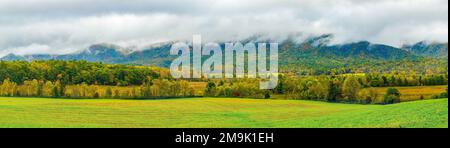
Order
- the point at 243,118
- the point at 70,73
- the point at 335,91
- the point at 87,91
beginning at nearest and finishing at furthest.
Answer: the point at 243,118 < the point at 335,91 < the point at 87,91 < the point at 70,73

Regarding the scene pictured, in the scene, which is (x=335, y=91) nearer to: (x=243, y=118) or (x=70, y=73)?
(x=243, y=118)

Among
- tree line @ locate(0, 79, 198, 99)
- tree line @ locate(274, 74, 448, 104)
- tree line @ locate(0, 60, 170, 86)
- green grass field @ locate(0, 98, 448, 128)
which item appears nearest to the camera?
green grass field @ locate(0, 98, 448, 128)

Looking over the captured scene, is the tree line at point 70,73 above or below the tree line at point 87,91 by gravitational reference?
above

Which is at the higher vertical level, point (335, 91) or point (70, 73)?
point (70, 73)

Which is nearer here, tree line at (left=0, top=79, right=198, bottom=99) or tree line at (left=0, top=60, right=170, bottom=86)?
tree line at (left=0, top=79, right=198, bottom=99)

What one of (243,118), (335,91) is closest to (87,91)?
(335,91)

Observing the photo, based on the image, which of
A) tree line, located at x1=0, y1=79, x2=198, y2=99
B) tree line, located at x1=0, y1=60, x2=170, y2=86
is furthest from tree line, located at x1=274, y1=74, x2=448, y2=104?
tree line, located at x1=0, y1=60, x2=170, y2=86

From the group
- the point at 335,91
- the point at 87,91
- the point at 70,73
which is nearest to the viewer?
the point at 335,91

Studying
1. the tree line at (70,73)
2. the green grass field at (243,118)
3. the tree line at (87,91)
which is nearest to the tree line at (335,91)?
the tree line at (87,91)

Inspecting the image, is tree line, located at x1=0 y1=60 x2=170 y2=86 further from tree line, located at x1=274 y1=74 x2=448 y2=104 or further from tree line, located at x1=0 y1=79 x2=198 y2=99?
tree line, located at x1=274 y1=74 x2=448 y2=104

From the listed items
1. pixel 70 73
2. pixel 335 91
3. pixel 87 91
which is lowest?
pixel 335 91

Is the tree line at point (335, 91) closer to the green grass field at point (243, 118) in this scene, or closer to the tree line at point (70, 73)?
the tree line at point (70, 73)
